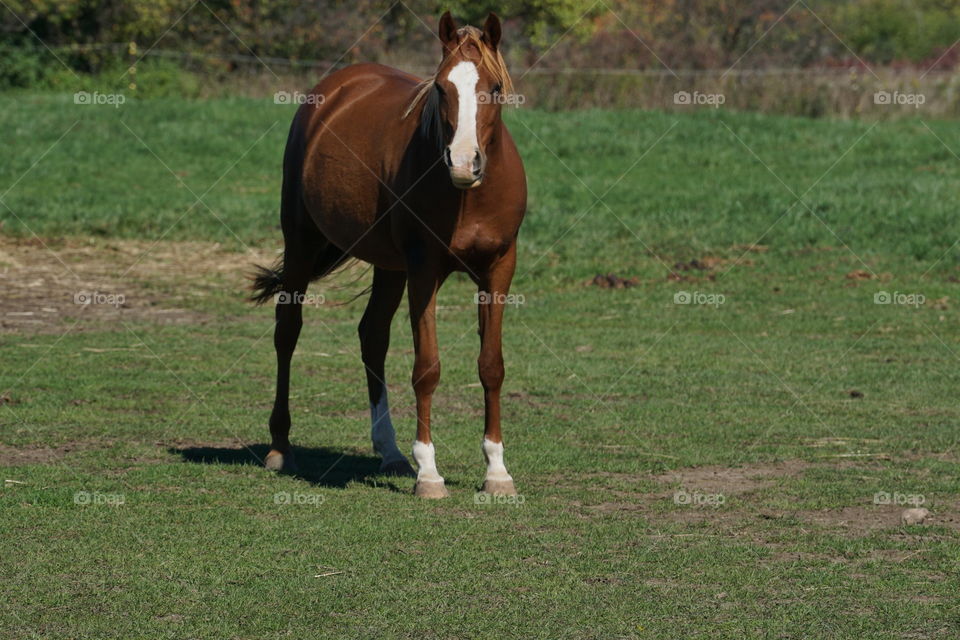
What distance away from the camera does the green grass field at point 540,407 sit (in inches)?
232

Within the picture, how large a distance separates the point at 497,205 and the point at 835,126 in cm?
1752

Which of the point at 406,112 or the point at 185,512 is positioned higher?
the point at 406,112

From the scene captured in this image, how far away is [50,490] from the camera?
301 inches

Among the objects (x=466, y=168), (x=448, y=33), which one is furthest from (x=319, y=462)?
(x=448, y=33)

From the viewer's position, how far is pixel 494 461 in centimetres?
782

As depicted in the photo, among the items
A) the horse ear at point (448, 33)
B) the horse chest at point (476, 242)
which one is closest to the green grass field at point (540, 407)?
the horse chest at point (476, 242)

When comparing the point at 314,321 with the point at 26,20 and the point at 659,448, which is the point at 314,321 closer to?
the point at 659,448

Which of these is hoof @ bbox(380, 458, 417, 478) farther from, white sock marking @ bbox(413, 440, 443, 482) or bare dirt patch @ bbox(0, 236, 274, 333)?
bare dirt patch @ bbox(0, 236, 274, 333)

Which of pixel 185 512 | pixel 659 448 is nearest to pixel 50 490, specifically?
pixel 185 512

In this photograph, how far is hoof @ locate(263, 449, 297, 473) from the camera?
8625 mm
